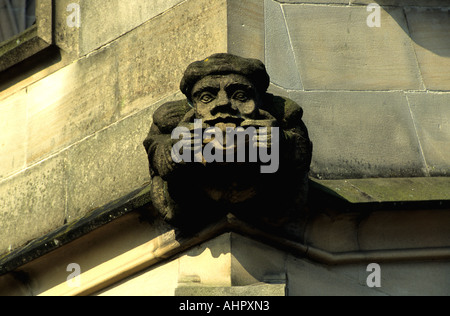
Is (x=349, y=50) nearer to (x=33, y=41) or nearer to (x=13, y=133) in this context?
(x=33, y=41)

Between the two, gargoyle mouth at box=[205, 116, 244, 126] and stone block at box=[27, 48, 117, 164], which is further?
stone block at box=[27, 48, 117, 164]

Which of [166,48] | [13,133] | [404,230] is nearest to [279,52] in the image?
[166,48]

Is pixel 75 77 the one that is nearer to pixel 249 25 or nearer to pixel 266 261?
pixel 249 25

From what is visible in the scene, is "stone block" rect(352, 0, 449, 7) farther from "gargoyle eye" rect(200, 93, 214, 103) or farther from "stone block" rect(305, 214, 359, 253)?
"gargoyle eye" rect(200, 93, 214, 103)

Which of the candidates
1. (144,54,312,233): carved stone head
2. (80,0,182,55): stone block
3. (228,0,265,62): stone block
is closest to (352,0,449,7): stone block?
(228,0,265,62): stone block

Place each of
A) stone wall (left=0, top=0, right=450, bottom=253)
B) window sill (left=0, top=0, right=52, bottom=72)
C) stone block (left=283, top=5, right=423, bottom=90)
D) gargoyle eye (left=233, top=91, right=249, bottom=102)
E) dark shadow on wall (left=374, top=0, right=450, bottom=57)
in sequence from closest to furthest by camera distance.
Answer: gargoyle eye (left=233, top=91, right=249, bottom=102), stone wall (left=0, top=0, right=450, bottom=253), stone block (left=283, top=5, right=423, bottom=90), dark shadow on wall (left=374, top=0, right=450, bottom=57), window sill (left=0, top=0, right=52, bottom=72)

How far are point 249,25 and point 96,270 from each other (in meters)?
1.37

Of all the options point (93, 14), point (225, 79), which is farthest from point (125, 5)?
point (225, 79)

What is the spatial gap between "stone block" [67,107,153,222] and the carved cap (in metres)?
0.69

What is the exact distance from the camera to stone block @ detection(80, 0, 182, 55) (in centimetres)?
680

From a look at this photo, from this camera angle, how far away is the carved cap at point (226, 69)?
5734mm

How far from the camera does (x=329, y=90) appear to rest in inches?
258

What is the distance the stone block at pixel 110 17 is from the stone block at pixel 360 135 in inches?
34.9

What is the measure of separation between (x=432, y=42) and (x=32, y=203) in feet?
7.07
